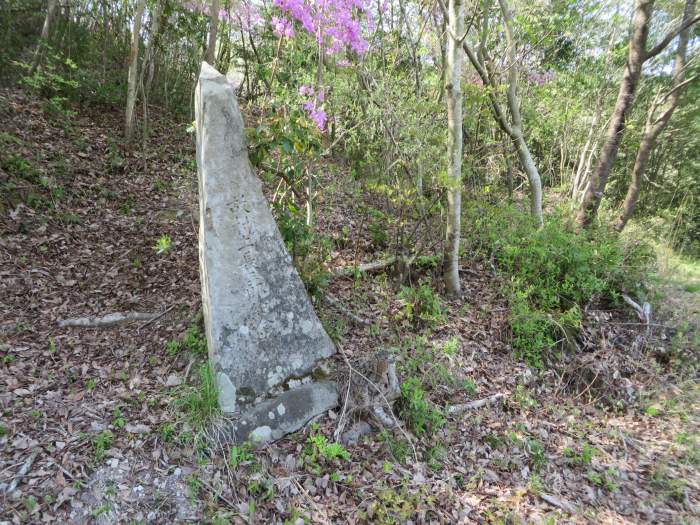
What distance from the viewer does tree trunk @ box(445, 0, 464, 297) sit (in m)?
4.82

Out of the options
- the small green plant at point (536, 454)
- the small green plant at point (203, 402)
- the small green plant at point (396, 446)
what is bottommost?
the small green plant at point (536, 454)

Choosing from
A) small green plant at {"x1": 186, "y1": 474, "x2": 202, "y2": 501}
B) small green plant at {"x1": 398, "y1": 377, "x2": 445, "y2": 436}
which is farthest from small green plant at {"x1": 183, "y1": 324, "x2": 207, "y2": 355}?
small green plant at {"x1": 398, "y1": 377, "x2": 445, "y2": 436}

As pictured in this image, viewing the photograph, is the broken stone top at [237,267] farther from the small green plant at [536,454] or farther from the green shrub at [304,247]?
the small green plant at [536,454]

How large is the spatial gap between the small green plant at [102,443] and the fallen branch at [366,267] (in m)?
2.95

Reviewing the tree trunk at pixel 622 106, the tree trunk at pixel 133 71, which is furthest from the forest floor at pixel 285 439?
the tree trunk at pixel 622 106

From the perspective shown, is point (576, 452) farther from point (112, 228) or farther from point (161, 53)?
point (161, 53)

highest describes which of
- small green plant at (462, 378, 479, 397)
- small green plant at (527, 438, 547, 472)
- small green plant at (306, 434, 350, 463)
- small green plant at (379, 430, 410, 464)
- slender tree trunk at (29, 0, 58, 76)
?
slender tree trunk at (29, 0, 58, 76)

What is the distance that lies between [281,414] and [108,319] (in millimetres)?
2161

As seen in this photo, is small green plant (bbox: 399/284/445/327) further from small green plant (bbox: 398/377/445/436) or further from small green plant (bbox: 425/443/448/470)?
small green plant (bbox: 425/443/448/470)

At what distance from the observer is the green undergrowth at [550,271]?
16.8ft

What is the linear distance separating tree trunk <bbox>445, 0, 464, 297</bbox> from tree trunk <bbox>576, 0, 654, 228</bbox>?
270 centimetres

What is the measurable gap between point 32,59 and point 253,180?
636cm

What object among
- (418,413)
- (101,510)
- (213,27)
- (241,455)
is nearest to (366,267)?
(418,413)

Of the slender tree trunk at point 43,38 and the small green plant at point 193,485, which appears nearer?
the small green plant at point 193,485
